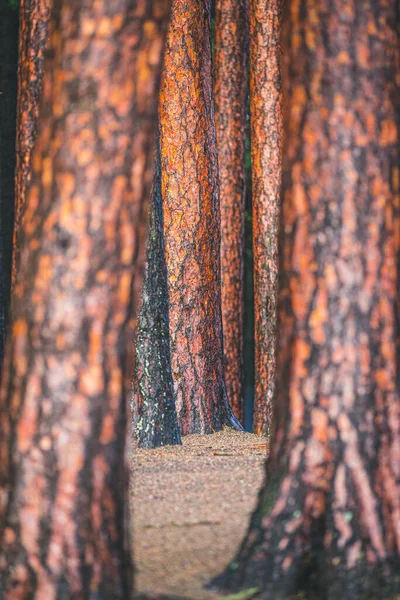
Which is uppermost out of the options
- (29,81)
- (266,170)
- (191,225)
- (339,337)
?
(266,170)

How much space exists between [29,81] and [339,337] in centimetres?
354

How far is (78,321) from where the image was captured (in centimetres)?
279

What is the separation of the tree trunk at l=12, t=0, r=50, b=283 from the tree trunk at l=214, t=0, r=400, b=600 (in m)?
2.91

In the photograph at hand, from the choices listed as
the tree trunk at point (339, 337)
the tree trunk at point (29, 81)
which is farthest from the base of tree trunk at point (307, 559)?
the tree trunk at point (29, 81)

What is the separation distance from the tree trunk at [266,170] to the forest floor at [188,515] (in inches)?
155

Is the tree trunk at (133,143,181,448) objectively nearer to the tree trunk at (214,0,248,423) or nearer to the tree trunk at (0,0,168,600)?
the tree trunk at (0,0,168,600)

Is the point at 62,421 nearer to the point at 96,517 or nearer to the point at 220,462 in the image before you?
the point at 96,517

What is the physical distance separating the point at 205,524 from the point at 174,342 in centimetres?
365

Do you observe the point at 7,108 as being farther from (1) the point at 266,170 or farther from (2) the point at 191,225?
(2) the point at 191,225

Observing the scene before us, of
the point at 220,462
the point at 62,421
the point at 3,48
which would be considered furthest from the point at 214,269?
the point at 3,48

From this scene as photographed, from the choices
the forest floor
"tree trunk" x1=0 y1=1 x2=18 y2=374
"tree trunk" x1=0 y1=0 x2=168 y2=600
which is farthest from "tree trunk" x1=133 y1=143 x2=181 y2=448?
"tree trunk" x1=0 y1=1 x2=18 y2=374

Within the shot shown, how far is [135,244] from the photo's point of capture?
9.50 ft

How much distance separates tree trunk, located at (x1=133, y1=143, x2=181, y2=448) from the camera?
6.04 meters

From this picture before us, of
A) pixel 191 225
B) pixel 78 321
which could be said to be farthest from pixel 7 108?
pixel 78 321
